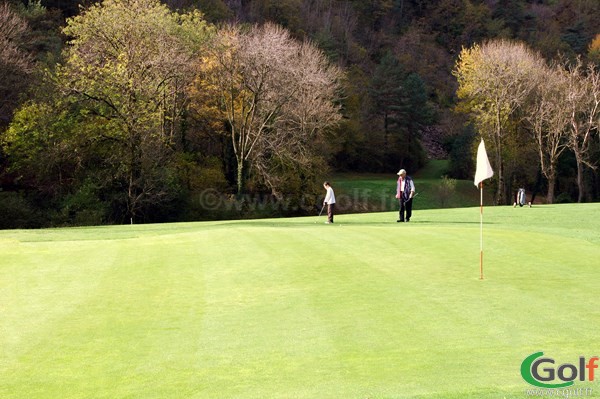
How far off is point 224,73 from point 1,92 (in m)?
18.6

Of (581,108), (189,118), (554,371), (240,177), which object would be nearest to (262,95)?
(240,177)

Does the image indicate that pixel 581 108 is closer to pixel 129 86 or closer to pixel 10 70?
pixel 129 86

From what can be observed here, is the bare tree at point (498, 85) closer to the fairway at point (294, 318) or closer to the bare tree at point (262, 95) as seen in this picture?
the bare tree at point (262, 95)

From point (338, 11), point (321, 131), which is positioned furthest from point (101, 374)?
point (338, 11)

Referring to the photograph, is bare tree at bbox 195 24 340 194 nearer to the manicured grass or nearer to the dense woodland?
the dense woodland

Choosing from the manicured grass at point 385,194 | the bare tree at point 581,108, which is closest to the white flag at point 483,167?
the manicured grass at point 385,194

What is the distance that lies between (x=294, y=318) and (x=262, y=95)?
5217cm

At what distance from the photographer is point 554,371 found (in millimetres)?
9922

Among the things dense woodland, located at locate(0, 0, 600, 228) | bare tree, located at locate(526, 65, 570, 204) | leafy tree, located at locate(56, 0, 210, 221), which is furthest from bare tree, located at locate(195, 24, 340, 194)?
bare tree, located at locate(526, 65, 570, 204)

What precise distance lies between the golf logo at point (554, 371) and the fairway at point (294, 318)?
0.50ft

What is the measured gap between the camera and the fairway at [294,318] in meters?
10.2

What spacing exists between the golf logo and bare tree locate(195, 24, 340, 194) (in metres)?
53.3

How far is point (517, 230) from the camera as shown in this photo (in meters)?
28.5

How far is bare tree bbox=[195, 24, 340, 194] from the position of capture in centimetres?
6350
